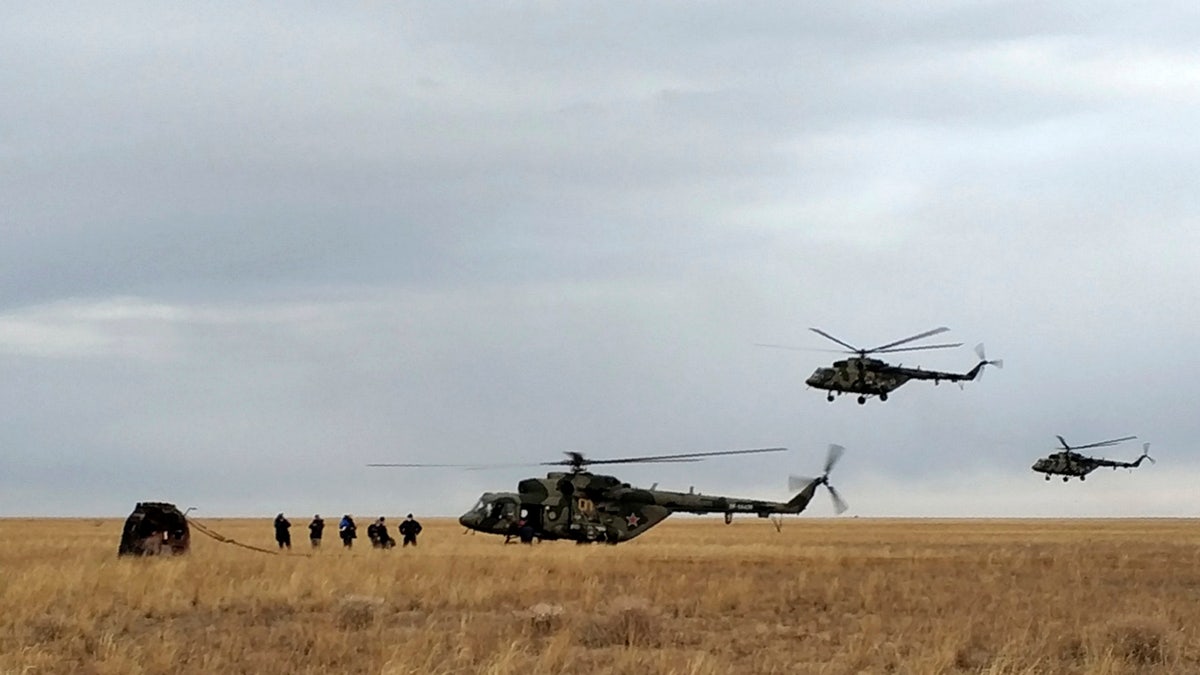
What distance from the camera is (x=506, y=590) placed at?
823 inches

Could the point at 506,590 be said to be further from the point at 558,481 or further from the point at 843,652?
the point at 558,481

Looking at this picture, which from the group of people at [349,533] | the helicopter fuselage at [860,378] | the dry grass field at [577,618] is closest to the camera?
the dry grass field at [577,618]

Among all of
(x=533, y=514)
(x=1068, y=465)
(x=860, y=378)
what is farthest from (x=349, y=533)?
(x=1068, y=465)

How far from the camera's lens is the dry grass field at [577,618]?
1302cm

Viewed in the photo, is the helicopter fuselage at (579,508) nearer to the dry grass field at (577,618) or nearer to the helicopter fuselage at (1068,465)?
the dry grass field at (577,618)

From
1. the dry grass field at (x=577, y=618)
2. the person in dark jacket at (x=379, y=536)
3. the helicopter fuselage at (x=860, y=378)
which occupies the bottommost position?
the dry grass field at (x=577, y=618)

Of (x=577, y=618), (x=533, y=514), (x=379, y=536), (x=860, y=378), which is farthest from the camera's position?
(x=860, y=378)

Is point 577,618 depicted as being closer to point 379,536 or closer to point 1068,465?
point 379,536

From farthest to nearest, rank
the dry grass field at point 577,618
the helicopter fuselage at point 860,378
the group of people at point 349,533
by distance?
the helicopter fuselage at point 860,378
the group of people at point 349,533
the dry grass field at point 577,618

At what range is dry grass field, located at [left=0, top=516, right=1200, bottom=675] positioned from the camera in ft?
42.7

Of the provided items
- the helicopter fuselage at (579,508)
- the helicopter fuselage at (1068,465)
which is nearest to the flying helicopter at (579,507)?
the helicopter fuselage at (579,508)

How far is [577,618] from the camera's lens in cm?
1628

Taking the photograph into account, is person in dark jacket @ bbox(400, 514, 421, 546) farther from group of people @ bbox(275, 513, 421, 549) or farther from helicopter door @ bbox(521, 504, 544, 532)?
helicopter door @ bbox(521, 504, 544, 532)

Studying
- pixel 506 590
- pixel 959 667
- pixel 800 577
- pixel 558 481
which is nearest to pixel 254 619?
pixel 506 590
